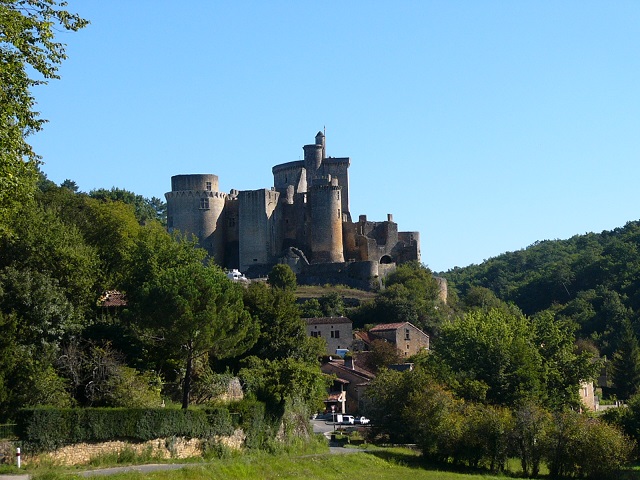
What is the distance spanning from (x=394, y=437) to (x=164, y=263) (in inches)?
495

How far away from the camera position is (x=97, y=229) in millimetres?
54969

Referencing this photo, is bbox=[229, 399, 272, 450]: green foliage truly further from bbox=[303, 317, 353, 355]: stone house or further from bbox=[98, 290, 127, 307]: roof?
bbox=[303, 317, 353, 355]: stone house

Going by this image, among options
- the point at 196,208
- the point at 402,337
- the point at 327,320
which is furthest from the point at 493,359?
the point at 196,208

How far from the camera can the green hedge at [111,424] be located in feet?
101

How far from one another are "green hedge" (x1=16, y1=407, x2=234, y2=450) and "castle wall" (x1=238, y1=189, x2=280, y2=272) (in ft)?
194

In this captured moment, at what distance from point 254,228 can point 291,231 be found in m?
4.26

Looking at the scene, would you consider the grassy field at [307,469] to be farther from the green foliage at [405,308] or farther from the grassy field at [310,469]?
the green foliage at [405,308]

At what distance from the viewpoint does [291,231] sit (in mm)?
98438

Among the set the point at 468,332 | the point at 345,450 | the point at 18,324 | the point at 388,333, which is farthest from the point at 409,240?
the point at 18,324

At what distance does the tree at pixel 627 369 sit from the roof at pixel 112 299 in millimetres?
43938

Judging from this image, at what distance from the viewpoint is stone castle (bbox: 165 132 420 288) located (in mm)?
94562

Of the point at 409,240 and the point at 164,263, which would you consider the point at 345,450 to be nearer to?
the point at 164,263

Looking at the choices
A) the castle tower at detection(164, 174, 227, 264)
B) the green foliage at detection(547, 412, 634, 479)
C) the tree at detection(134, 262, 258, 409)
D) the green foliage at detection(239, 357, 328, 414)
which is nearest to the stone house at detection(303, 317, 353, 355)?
the castle tower at detection(164, 174, 227, 264)

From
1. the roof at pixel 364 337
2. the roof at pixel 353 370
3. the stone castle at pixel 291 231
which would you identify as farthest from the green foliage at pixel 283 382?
the stone castle at pixel 291 231
